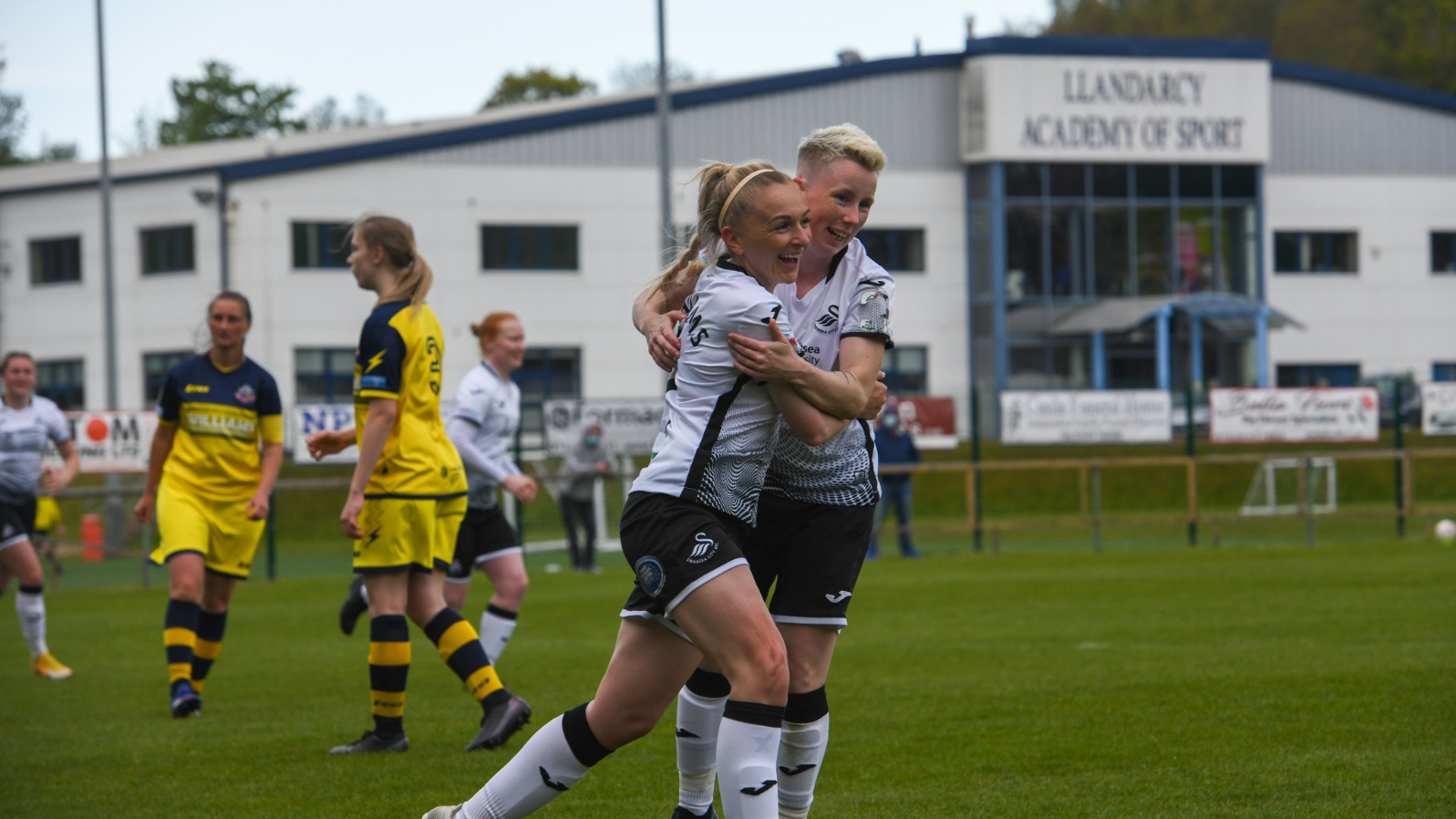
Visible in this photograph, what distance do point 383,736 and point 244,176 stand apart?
33.6 metres

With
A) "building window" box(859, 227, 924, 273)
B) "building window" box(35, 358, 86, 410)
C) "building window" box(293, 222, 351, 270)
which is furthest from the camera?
"building window" box(859, 227, 924, 273)

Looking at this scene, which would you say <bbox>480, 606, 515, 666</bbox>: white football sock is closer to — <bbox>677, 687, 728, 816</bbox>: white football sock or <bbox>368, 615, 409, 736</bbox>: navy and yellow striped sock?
<bbox>368, 615, 409, 736</bbox>: navy and yellow striped sock

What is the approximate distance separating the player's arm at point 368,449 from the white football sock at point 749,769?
273cm

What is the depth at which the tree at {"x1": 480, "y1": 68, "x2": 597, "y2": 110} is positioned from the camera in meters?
67.8

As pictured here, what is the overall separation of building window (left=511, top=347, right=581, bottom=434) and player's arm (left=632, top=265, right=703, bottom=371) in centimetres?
3569

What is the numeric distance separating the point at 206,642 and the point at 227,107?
230 feet

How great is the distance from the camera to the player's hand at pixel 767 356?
3814 millimetres

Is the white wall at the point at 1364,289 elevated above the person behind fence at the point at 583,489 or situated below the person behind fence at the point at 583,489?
above

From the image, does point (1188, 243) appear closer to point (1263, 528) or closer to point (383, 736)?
point (1263, 528)

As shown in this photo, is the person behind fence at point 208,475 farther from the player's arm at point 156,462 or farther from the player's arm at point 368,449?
the player's arm at point 368,449

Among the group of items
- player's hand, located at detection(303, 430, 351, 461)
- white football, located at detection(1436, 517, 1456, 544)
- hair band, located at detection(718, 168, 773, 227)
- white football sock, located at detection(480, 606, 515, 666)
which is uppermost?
hair band, located at detection(718, 168, 773, 227)

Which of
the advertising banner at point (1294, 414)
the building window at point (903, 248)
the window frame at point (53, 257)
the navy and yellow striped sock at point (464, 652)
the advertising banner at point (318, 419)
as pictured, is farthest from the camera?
the building window at point (903, 248)

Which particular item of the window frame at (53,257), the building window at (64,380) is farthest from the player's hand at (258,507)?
the window frame at (53,257)

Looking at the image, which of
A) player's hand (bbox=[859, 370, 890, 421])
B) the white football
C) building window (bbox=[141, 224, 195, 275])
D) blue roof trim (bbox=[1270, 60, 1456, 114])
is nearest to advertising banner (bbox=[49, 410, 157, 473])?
the white football
